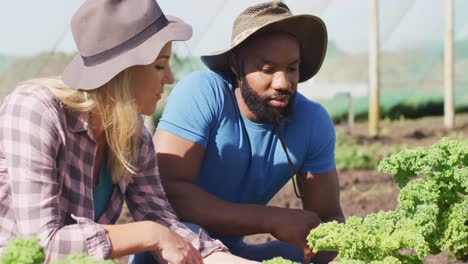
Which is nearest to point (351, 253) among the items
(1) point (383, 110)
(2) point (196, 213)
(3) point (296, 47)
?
(2) point (196, 213)

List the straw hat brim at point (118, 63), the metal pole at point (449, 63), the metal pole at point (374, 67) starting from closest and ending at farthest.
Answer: the straw hat brim at point (118, 63), the metal pole at point (374, 67), the metal pole at point (449, 63)

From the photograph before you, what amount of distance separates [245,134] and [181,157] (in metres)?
0.35

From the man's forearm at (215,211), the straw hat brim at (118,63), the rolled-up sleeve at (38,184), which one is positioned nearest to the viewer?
the rolled-up sleeve at (38,184)

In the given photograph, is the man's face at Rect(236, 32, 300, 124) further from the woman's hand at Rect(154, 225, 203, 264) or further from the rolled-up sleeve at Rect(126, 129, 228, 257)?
the woman's hand at Rect(154, 225, 203, 264)

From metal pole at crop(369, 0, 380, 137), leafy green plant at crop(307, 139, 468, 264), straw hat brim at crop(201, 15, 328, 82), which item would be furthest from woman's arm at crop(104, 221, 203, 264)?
metal pole at crop(369, 0, 380, 137)

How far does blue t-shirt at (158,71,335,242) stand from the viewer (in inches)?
157

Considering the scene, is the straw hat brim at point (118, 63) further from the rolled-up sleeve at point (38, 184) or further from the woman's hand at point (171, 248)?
the woman's hand at point (171, 248)

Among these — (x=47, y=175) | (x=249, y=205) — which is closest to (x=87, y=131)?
(x=47, y=175)

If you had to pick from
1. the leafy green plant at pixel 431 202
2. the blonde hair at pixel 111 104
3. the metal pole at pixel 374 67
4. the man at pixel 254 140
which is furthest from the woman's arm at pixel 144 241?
the metal pole at pixel 374 67

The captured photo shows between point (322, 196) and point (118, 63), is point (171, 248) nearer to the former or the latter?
point (118, 63)

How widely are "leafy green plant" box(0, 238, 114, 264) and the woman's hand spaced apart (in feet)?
2.22

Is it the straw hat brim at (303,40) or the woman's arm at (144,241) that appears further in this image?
the straw hat brim at (303,40)

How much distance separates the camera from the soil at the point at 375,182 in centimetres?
770

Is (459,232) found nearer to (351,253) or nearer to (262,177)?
(351,253)
